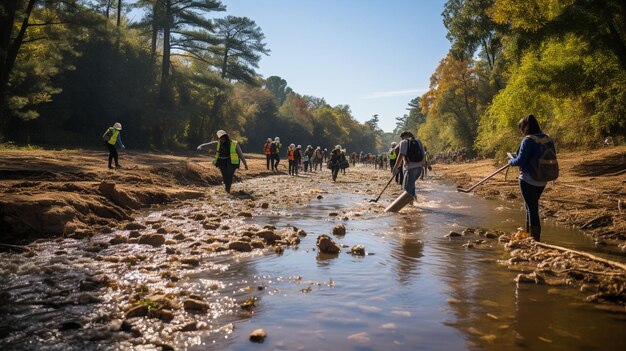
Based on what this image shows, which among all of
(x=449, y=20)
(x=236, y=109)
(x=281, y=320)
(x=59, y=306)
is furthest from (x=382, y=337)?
(x=236, y=109)

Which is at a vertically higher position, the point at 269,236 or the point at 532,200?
the point at 532,200

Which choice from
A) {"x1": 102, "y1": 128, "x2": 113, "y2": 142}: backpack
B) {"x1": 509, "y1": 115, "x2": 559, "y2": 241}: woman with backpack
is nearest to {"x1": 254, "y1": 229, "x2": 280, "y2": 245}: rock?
{"x1": 509, "y1": 115, "x2": 559, "y2": 241}: woman with backpack

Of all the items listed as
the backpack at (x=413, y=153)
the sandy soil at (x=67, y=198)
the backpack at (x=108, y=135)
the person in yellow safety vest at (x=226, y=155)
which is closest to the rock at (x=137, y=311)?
the sandy soil at (x=67, y=198)

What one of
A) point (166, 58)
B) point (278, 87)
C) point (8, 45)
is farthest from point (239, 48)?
point (278, 87)

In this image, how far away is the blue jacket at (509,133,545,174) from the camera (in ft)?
23.1

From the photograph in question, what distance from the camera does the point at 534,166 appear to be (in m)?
7.04

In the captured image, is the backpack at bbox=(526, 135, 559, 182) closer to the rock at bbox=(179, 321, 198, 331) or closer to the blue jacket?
the blue jacket

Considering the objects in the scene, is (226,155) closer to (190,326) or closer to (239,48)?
(190,326)

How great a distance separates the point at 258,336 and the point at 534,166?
548 cm

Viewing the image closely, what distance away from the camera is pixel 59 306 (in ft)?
13.0

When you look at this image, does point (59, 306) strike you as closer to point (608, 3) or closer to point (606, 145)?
point (608, 3)

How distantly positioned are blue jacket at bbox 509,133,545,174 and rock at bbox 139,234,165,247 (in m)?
5.56

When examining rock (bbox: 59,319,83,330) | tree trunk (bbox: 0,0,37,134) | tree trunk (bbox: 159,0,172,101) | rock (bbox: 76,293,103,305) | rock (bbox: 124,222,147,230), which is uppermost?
tree trunk (bbox: 159,0,172,101)

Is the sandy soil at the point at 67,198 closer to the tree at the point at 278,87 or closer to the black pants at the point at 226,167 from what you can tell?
the black pants at the point at 226,167
